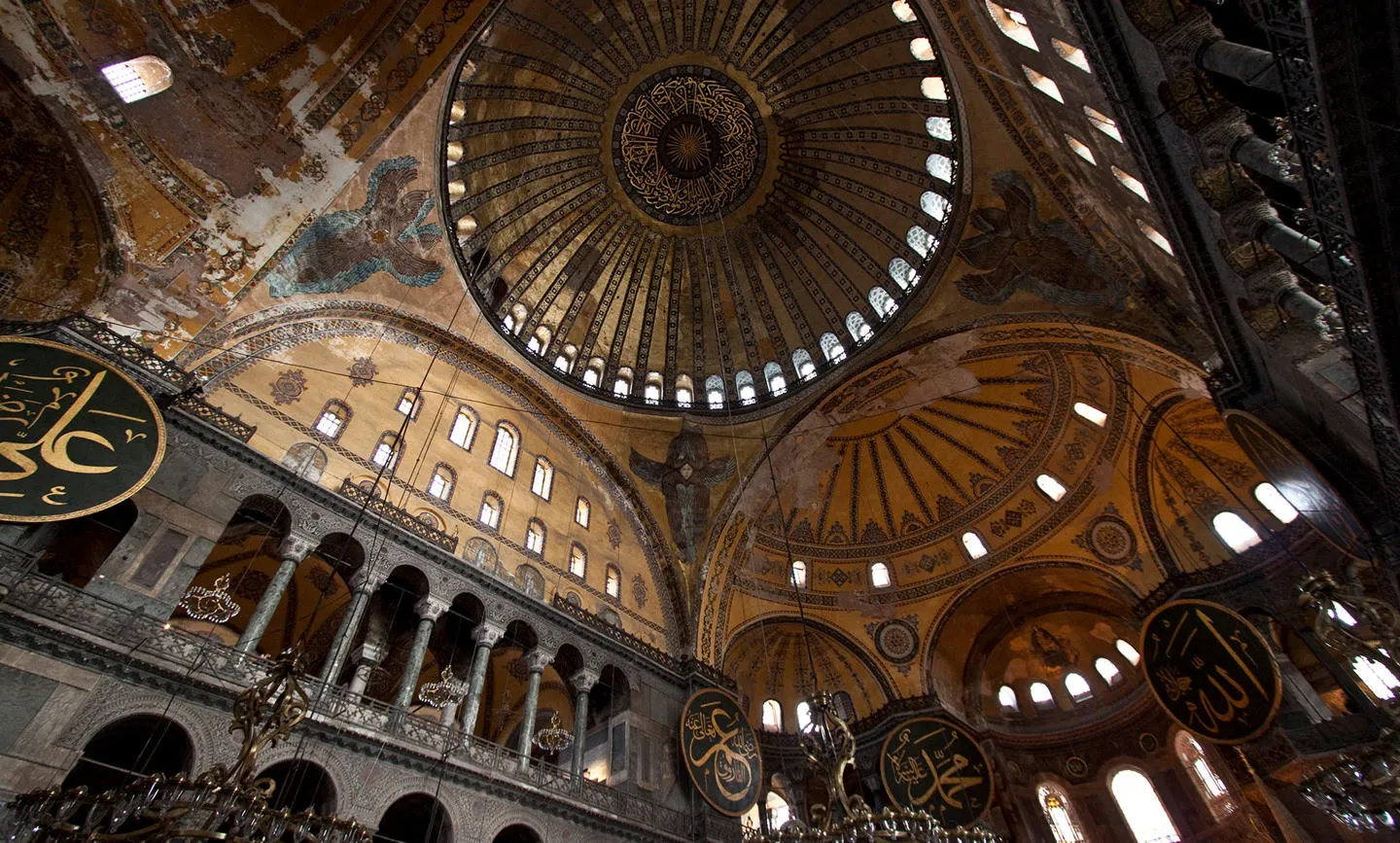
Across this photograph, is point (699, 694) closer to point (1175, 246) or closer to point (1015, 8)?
point (1175, 246)

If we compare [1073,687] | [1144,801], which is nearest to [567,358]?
[1073,687]

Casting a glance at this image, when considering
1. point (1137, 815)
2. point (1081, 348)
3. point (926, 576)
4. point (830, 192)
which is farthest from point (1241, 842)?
point (830, 192)

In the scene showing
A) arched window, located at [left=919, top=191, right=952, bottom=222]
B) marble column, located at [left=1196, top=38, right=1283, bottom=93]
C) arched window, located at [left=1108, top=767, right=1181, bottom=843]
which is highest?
arched window, located at [left=919, top=191, right=952, bottom=222]

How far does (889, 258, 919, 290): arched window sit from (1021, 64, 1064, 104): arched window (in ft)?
15.8

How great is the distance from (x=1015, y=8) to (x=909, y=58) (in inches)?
195

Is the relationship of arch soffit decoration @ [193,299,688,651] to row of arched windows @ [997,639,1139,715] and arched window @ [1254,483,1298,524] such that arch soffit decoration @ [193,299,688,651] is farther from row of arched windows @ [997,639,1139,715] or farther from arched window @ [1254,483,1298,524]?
arched window @ [1254,483,1298,524]

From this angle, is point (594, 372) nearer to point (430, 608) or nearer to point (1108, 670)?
point (430, 608)

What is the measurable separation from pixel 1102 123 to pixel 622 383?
33.8ft

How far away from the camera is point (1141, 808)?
1252 cm

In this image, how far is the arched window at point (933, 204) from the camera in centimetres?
1290

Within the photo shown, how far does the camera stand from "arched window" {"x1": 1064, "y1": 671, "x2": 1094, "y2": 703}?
13.9 m

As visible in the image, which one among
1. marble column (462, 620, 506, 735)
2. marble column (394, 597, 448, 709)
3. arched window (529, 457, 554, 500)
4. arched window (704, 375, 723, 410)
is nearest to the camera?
marble column (394, 597, 448, 709)

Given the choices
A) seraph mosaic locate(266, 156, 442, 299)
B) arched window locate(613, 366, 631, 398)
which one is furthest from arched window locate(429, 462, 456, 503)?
arched window locate(613, 366, 631, 398)

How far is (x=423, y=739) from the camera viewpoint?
306 inches
